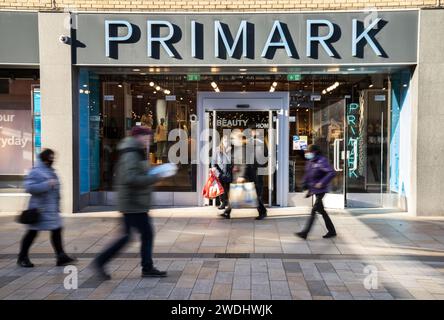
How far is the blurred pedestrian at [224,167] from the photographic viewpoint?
9.59 m

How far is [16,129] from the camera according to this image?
1102cm

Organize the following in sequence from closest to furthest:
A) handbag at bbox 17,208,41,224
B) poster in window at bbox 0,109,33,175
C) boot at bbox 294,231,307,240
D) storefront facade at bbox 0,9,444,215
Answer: handbag at bbox 17,208,41,224 → boot at bbox 294,231,307,240 → storefront facade at bbox 0,9,444,215 → poster in window at bbox 0,109,33,175

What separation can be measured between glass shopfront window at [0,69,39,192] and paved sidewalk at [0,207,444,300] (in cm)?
173

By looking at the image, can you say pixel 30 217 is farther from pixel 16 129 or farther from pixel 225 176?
pixel 16 129

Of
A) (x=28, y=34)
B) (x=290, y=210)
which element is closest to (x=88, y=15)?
(x=28, y=34)

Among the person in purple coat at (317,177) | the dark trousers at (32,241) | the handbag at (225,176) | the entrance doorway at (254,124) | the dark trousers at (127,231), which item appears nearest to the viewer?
the dark trousers at (127,231)

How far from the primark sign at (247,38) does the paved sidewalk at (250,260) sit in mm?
3073

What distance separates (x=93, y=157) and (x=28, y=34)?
9.52 ft

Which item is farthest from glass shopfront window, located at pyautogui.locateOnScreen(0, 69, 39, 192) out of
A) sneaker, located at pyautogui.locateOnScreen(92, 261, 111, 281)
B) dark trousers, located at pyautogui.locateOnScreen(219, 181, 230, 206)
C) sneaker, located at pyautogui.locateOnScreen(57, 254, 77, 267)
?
sneaker, located at pyautogui.locateOnScreen(92, 261, 111, 281)

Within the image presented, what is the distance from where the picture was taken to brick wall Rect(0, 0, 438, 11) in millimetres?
9672

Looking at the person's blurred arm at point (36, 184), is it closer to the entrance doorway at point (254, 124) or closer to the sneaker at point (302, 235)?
the sneaker at point (302, 235)

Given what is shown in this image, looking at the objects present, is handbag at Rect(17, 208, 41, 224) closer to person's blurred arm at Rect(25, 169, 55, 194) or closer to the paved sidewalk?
person's blurred arm at Rect(25, 169, 55, 194)

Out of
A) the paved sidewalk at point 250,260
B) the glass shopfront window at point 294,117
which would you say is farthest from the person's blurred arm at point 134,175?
the glass shopfront window at point 294,117

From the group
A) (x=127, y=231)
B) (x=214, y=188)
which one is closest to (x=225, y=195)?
(x=214, y=188)
